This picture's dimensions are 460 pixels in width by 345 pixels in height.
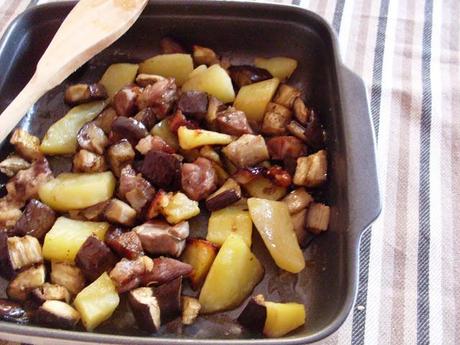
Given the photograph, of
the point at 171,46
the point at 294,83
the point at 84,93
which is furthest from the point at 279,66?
the point at 84,93

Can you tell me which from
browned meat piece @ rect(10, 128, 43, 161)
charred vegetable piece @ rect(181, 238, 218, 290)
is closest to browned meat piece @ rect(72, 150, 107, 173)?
browned meat piece @ rect(10, 128, 43, 161)

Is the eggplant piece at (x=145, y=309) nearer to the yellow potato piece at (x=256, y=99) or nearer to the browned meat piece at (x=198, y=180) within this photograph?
the browned meat piece at (x=198, y=180)

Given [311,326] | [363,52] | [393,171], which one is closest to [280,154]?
[393,171]

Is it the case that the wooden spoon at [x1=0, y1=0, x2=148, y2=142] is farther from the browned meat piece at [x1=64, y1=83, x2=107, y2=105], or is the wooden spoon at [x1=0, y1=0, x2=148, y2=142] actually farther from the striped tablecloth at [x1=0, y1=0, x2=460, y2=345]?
the striped tablecloth at [x1=0, y1=0, x2=460, y2=345]

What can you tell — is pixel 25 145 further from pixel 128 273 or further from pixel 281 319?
pixel 281 319

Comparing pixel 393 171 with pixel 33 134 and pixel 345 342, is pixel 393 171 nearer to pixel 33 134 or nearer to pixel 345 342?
pixel 345 342

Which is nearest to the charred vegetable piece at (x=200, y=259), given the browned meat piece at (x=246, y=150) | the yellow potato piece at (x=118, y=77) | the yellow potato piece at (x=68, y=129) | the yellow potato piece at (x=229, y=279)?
the yellow potato piece at (x=229, y=279)
